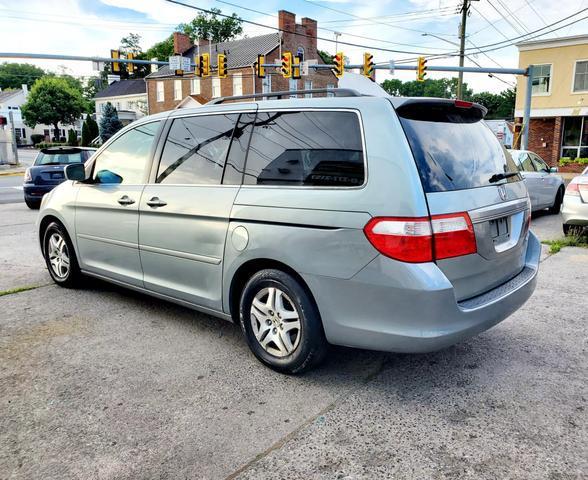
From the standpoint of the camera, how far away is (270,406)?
3.03 metres

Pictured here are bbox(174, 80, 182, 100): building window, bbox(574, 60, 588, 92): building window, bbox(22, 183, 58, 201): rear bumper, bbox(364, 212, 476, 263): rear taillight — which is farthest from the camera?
bbox(174, 80, 182, 100): building window

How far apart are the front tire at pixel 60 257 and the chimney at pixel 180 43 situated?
4726cm

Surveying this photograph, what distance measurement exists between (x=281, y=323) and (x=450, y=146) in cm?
157

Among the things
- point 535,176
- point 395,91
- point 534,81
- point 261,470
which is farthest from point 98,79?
point 261,470

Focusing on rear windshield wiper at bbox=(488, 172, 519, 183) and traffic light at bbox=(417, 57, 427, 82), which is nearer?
rear windshield wiper at bbox=(488, 172, 519, 183)

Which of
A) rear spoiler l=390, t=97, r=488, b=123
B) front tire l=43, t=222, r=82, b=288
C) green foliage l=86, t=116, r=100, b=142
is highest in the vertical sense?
green foliage l=86, t=116, r=100, b=142

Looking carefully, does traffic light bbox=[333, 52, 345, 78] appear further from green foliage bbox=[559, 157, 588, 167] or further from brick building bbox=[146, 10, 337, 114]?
brick building bbox=[146, 10, 337, 114]

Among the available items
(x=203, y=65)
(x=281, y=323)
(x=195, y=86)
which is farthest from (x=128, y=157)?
(x=195, y=86)

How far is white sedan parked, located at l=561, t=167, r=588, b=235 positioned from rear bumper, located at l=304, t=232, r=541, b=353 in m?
5.57

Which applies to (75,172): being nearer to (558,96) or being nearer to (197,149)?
(197,149)

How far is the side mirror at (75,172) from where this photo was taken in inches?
190

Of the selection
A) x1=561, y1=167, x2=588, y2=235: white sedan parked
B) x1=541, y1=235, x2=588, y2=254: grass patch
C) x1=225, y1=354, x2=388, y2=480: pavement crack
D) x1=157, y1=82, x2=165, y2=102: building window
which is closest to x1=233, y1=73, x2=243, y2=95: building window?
x1=157, y1=82, x2=165, y2=102: building window

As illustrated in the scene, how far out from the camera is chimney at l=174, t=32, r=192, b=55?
1909 inches

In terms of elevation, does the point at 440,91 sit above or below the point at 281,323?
above
